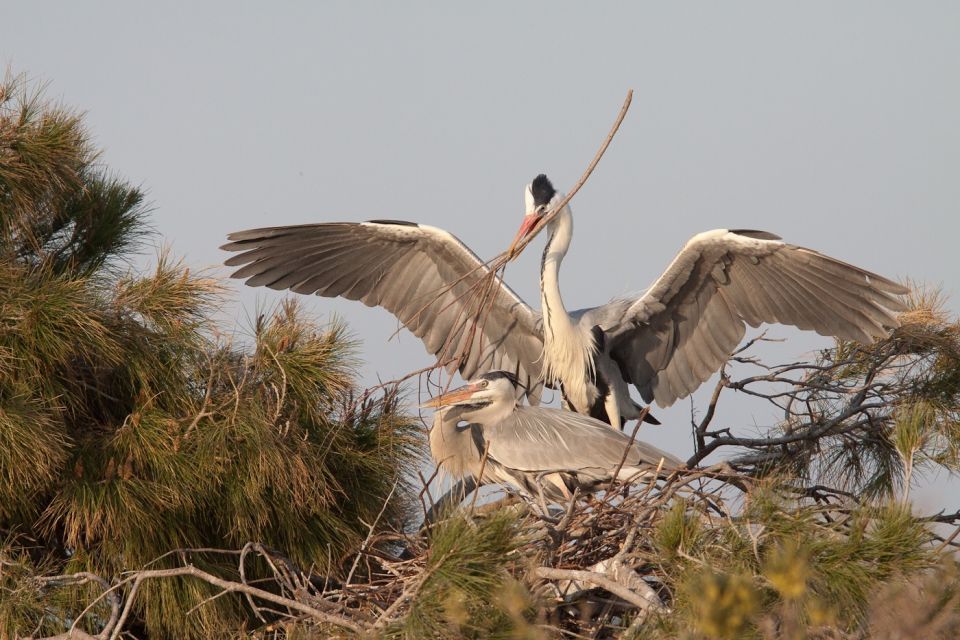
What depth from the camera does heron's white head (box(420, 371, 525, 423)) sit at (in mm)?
4867

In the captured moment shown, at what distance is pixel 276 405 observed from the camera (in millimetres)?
3912

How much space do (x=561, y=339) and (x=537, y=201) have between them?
0.70m

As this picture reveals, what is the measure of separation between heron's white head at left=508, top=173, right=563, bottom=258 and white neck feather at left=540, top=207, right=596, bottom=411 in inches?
4.6

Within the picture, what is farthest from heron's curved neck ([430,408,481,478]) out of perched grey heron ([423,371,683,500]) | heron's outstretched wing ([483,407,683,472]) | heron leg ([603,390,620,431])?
A: heron leg ([603,390,620,431])

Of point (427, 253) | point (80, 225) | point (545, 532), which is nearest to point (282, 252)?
point (427, 253)

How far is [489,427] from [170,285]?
148cm

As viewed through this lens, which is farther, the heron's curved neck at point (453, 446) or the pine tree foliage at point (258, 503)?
the heron's curved neck at point (453, 446)

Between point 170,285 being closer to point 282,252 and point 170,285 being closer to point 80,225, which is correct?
point 80,225

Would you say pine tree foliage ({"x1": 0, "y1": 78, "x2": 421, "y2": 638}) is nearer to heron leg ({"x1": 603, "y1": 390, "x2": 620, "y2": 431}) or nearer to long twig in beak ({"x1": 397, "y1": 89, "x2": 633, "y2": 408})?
long twig in beak ({"x1": 397, "y1": 89, "x2": 633, "y2": 408})

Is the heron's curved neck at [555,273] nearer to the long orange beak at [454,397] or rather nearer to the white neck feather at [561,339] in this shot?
the white neck feather at [561,339]

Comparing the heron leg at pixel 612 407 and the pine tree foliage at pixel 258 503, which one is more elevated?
the heron leg at pixel 612 407

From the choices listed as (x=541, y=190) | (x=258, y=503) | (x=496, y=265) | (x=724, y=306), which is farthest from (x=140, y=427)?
(x=724, y=306)

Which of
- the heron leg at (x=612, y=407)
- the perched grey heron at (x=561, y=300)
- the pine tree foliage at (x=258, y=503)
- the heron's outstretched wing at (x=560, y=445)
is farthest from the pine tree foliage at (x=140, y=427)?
the heron leg at (x=612, y=407)

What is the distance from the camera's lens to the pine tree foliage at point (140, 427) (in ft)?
11.5
